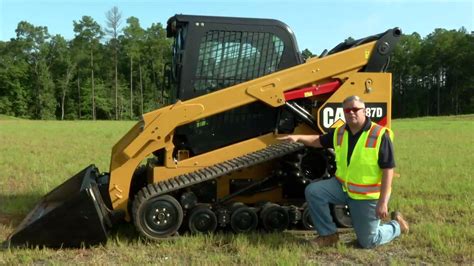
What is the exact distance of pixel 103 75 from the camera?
72938 millimetres

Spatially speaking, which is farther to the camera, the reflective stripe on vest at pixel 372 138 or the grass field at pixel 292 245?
the reflective stripe on vest at pixel 372 138

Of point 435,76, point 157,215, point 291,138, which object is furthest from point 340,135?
point 435,76

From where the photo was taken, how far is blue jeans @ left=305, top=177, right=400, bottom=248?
524cm

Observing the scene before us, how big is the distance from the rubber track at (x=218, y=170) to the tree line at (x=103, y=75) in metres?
58.6

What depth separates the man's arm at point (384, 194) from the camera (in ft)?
16.5

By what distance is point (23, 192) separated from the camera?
28.4 feet

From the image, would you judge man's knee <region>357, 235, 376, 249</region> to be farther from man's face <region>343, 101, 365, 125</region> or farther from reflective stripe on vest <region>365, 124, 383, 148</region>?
man's face <region>343, 101, 365, 125</region>

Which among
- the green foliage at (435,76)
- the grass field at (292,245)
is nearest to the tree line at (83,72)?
the green foliage at (435,76)

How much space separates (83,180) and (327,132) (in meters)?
2.86

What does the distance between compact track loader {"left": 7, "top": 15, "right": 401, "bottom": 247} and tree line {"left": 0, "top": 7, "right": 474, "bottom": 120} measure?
190 ft

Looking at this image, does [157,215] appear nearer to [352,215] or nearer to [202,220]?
[202,220]

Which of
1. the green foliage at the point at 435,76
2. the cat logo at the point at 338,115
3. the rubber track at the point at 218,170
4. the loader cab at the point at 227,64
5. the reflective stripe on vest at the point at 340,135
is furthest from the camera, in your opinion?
the green foliage at the point at 435,76

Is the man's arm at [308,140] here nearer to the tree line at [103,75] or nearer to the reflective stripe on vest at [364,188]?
the reflective stripe on vest at [364,188]

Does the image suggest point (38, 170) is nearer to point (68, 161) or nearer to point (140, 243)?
point (68, 161)
